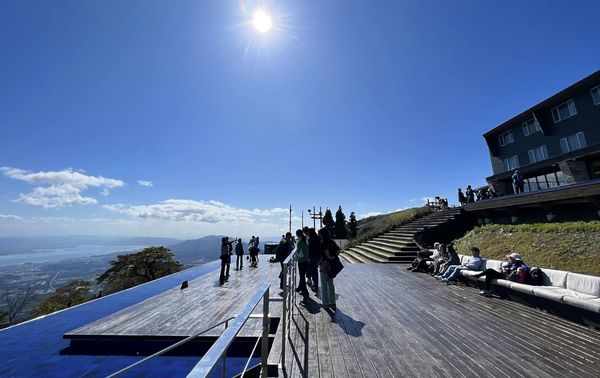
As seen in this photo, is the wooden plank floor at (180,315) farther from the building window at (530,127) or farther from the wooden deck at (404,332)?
the building window at (530,127)

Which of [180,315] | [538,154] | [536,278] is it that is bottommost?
[180,315]

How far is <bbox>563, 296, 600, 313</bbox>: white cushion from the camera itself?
4.45 metres

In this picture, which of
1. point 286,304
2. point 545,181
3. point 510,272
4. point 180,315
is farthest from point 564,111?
point 180,315

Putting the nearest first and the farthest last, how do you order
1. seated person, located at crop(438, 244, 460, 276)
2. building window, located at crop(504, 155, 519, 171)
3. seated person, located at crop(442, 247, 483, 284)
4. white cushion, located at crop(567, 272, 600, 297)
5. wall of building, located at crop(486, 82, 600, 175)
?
white cushion, located at crop(567, 272, 600, 297)
seated person, located at crop(442, 247, 483, 284)
seated person, located at crop(438, 244, 460, 276)
wall of building, located at crop(486, 82, 600, 175)
building window, located at crop(504, 155, 519, 171)

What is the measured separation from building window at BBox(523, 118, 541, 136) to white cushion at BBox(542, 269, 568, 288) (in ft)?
69.0

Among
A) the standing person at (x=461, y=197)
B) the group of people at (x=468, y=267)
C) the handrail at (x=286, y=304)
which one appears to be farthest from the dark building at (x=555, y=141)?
the handrail at (x=286, y=304)

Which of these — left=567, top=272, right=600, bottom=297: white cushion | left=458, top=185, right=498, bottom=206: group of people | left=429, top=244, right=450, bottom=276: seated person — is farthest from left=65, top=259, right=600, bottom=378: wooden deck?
left=458, top=185, right=498, bottom=206: group of people

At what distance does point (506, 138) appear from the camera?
2489 cm

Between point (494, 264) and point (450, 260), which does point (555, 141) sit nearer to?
point (450, 260)

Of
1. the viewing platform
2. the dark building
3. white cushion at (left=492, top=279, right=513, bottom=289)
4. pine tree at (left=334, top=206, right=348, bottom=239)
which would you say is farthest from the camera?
pine tree at (left=334, top=206, right=348, bottom=239)

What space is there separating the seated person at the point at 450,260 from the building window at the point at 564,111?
18480 millimetres

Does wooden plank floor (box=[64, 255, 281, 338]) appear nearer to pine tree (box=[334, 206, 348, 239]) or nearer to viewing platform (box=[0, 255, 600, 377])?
viewing platform (box=[0, 255, 600, 377])

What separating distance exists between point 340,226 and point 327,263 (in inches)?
1634

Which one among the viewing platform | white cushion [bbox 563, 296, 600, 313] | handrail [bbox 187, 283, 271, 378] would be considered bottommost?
the viewing platform
